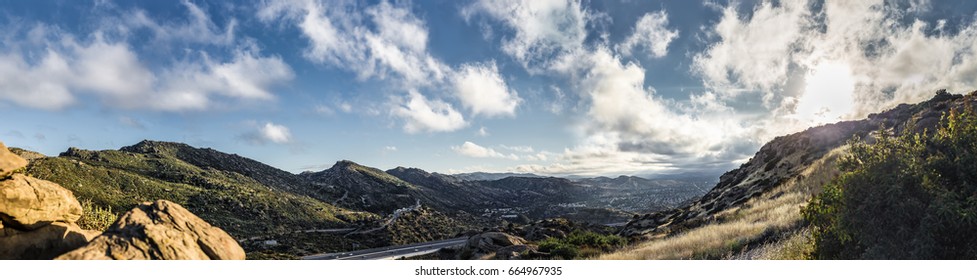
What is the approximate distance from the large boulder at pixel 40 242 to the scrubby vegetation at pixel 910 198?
19.1 metres

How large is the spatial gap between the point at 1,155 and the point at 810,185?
43123 millimetres

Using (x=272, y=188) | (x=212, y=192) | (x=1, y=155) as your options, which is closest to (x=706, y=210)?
(x=1, y=155)

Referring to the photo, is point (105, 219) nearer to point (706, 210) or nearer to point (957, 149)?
point (957, 149)

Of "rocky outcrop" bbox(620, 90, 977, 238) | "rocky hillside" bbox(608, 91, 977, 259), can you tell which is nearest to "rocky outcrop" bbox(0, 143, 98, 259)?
"rocky hillside" bbox(608, 91, 977, 259)

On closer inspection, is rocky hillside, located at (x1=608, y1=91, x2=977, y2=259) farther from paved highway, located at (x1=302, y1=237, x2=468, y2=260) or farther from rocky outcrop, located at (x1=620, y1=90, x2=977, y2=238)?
paved highway, located at (x1=302, y1=237, x2=468, y2=260)

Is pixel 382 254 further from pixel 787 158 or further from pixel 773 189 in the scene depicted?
pixel 787 158

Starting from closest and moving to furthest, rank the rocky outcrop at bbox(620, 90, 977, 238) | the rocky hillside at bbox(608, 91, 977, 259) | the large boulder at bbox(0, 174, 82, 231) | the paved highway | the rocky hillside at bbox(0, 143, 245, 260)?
the rocky hillside at bbox(0, 143, 245, 260)
the large boulder at bbox(0, 174, 82, 231)
the rocky hillside at bbox(608, 91, 977, 259)
the rocky outcrop at bbox(620, 90, 977, 238)
the paved highway

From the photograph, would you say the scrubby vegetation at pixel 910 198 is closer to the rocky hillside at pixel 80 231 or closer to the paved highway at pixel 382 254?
the rocky hillside at pixel 80 231

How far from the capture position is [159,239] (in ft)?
30.3

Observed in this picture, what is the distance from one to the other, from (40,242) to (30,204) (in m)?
1.09

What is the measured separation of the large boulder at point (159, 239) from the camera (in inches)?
336

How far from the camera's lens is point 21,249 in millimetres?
11781

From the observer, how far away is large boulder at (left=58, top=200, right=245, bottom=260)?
28.0ft

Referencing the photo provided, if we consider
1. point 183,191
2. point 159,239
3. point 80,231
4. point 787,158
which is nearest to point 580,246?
point 159,239
